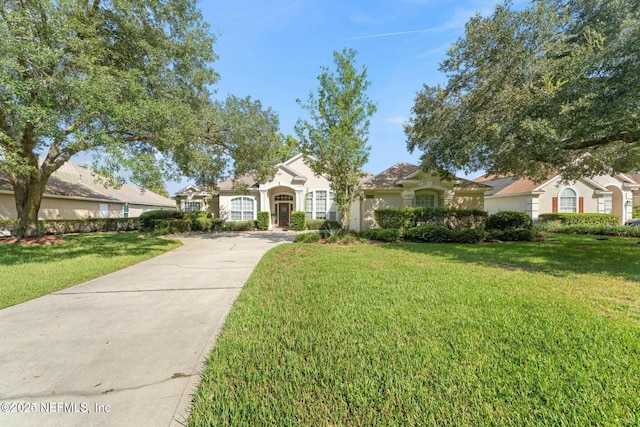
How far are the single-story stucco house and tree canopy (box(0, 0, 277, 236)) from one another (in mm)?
7606

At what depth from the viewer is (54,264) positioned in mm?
7504

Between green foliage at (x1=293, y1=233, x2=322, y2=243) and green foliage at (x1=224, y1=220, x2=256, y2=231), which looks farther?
green foliage at (x1=224, y1=220, x2=256, y2=231)

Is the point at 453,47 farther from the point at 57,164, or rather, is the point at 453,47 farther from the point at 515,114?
the point at 57,164

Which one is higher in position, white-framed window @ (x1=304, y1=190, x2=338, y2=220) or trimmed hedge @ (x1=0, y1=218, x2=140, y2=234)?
white-framed window @ (x1=304, y1=190, x2=338, y2=220)

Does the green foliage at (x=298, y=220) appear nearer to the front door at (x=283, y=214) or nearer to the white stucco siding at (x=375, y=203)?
the front door at (x=283, y=214)

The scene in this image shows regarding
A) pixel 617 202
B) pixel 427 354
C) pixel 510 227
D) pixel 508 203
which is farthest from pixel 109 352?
pixel 617 202

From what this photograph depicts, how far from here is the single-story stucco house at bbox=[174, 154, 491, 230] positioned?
14977 mm

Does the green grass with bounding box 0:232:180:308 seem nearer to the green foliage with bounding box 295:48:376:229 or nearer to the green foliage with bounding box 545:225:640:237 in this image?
the green foliage with bounding box 295:48:376:229

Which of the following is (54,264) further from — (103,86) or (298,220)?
(298,220)

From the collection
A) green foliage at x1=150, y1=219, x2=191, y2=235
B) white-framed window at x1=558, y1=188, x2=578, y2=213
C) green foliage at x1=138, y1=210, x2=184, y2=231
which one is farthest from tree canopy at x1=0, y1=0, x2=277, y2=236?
white-framed window at x1=558, y1=188, x2=578, y2=213

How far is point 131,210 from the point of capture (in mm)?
26688

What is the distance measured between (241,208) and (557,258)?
60.5 ft

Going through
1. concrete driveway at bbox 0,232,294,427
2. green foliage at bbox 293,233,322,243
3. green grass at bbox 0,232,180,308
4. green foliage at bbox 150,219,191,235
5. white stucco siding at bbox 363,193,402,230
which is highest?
white stucco siding at bbox 363,193,402,230

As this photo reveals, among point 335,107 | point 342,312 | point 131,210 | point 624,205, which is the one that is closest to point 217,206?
point 131,210
